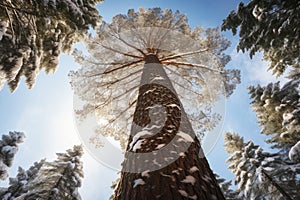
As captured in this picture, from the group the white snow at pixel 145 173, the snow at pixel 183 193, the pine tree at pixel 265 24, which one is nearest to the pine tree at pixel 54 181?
the white snow at pixel 145 173

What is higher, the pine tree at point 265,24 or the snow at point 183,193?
the pine tree at point 265,24

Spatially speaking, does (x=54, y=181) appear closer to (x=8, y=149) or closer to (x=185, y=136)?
(x=8, y=149)

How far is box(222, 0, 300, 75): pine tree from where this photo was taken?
490 cm

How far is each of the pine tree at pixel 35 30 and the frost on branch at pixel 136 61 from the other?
2277 mm

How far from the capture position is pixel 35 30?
5.83 m

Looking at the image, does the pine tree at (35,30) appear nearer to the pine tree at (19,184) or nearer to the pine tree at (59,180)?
the pine tree at (59,180)

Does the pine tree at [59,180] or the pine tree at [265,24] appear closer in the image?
the pine tree at [265,24]

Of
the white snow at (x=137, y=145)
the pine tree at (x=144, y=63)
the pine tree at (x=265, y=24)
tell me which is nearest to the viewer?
the white snow at (x=137, y=145)

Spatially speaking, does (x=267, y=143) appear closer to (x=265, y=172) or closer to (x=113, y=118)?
(x=265, y=172)

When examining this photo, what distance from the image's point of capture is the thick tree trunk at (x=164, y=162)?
1999mm

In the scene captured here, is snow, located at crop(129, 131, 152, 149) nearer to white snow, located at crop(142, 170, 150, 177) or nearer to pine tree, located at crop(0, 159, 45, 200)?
white snow, located at crop(142, 170, 150, 177)

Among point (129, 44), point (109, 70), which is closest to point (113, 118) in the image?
point (109, 70)

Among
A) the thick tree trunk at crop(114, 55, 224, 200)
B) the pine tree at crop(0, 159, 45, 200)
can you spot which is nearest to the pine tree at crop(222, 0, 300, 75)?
the thick tree trunk at crop(114, 55, 224, 200)

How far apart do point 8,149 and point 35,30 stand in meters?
4.99
